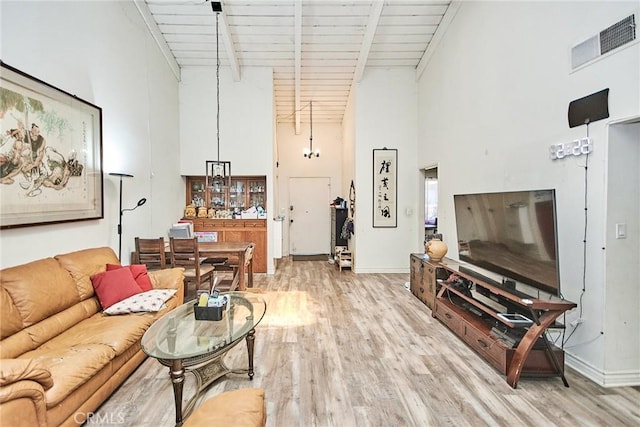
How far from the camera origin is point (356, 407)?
2.12 meters

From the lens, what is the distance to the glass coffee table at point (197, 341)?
6.18 feet

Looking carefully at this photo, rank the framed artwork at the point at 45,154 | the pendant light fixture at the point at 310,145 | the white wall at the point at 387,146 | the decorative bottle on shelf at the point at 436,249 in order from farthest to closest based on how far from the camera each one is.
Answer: the pendant light fixture at the point at 310,145 < the white wall at the point at 387,146 < the decorative bottle on shelf at the point at 436,249 < the framed artwork at the point at 45,154

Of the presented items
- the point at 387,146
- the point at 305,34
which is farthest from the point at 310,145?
the point at 305,34

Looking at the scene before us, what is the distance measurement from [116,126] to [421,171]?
4.96m

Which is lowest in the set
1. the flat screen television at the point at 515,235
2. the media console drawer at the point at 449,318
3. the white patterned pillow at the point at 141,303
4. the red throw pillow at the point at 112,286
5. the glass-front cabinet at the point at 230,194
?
the media console drawer at the point at 449,318

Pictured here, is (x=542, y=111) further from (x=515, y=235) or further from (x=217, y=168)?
(x=217, y=168)

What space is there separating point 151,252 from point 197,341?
2275 mm

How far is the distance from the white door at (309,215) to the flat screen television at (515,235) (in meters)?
4.91

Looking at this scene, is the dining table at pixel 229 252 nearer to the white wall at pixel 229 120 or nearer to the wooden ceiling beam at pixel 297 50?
the white wall at pixel 229 120

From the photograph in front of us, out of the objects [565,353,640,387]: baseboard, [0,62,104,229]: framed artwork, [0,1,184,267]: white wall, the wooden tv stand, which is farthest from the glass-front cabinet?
[565,353,640,387]: baseboard

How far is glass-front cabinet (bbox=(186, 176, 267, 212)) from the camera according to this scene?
256 inches

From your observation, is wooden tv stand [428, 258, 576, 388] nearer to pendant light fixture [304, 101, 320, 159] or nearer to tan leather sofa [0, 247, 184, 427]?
tan leather sofa [0, 247, 184, 427]

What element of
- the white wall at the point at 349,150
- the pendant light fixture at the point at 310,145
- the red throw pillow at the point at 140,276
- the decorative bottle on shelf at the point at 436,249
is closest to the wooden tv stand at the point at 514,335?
the decorative bottle on shelf at the point at 436,249

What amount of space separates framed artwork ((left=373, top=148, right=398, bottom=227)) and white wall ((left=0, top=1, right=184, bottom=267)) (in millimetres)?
3789
